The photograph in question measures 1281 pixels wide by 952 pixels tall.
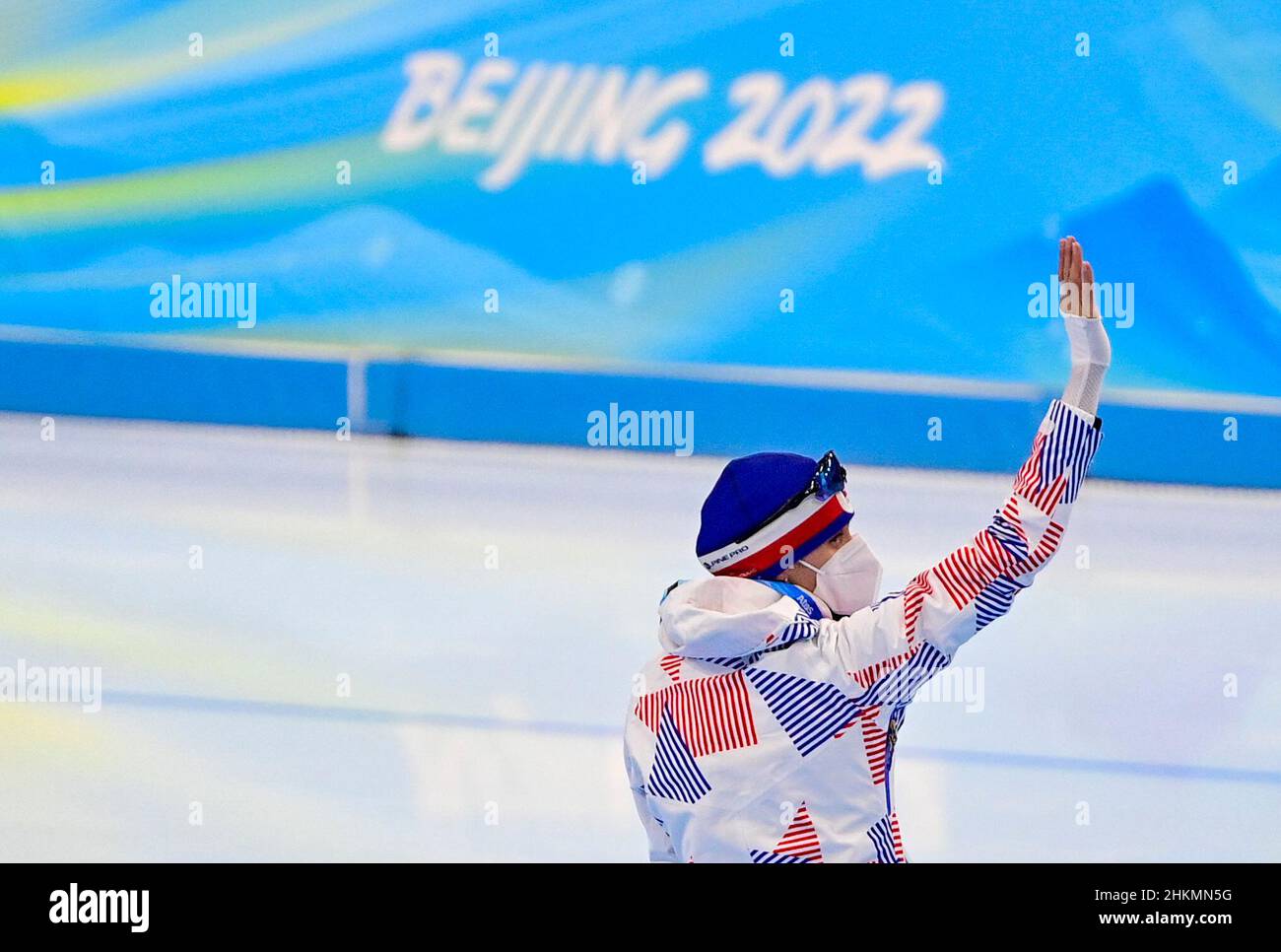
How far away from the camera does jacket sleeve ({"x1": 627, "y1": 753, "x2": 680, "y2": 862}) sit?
247cm

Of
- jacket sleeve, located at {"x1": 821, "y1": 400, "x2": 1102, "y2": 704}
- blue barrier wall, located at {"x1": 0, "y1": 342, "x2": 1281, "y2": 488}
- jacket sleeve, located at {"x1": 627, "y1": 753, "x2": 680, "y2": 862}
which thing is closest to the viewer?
jacket sleeve, located at {"x1": 821, "y1": 400, "x2": 1102, "y2": 704}

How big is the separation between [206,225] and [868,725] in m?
7.00

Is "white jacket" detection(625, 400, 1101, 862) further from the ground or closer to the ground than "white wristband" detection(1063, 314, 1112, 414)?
closer to the ground

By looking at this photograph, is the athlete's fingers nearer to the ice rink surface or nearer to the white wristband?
the white wristband

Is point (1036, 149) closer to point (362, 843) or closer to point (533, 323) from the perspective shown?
point (533, 323)

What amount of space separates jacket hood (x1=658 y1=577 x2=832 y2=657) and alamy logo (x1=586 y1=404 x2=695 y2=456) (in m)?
6.35

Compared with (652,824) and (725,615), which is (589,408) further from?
(725,615)

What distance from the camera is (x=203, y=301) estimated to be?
8.92 m
